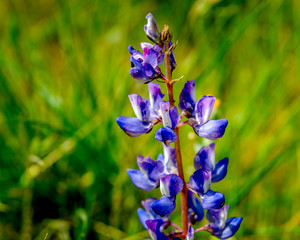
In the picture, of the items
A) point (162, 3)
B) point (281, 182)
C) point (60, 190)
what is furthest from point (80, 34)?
point (281, 182)

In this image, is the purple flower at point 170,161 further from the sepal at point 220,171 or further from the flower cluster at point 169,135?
the sepal at point 220,171

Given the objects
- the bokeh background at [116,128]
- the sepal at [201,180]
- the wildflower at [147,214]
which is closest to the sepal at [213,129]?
the sepal at [201,180]

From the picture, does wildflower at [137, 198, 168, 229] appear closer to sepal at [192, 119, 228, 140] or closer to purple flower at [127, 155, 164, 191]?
purple flower at [127, 155, 164, 191]

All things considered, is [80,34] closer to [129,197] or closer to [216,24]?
[216,24]

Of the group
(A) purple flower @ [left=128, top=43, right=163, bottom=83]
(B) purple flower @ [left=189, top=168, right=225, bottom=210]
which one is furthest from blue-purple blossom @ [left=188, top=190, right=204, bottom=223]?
(A) purple flower @ [left=128, top=43, right=163, bottom=83]

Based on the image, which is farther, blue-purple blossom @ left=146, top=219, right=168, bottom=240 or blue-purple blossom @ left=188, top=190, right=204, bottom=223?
blue-purple blossom @ left=188, top=190, right=204, bottom=223

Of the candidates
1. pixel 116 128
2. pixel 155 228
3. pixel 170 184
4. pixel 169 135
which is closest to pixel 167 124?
pixel 169 135
